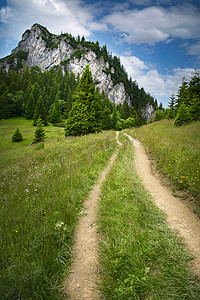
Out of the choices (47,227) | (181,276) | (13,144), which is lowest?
(13,144)

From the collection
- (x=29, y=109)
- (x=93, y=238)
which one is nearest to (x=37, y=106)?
(x=29, y=109)

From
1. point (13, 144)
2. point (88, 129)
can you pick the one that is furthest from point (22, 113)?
point (88, 129)

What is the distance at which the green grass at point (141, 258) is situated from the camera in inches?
81.2

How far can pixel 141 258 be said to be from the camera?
8.41 feet

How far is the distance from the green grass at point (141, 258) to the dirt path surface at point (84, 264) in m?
0.18

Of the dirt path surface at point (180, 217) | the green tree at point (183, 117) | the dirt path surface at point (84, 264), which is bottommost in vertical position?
the dirt path surface at point (84, 264)

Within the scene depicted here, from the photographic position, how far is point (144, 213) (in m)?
3.80

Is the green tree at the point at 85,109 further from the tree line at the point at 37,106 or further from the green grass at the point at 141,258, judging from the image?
the tree line at the point at 37,106

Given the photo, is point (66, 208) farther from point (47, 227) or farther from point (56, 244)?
point (56, 244)

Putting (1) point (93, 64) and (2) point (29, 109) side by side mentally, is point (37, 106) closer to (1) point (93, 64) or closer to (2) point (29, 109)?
(2) point (29, 109)

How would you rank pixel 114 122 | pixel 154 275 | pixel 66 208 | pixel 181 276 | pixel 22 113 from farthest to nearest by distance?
pixel 22 113, pixel 114 122, pixel 66 208, pixel 154 275, pixel 181 276

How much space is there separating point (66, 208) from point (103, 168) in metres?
4.39

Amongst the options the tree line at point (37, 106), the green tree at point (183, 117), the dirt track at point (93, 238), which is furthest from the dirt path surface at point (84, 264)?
the tree line at point (37, 106)

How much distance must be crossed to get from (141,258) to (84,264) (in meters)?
1.07
